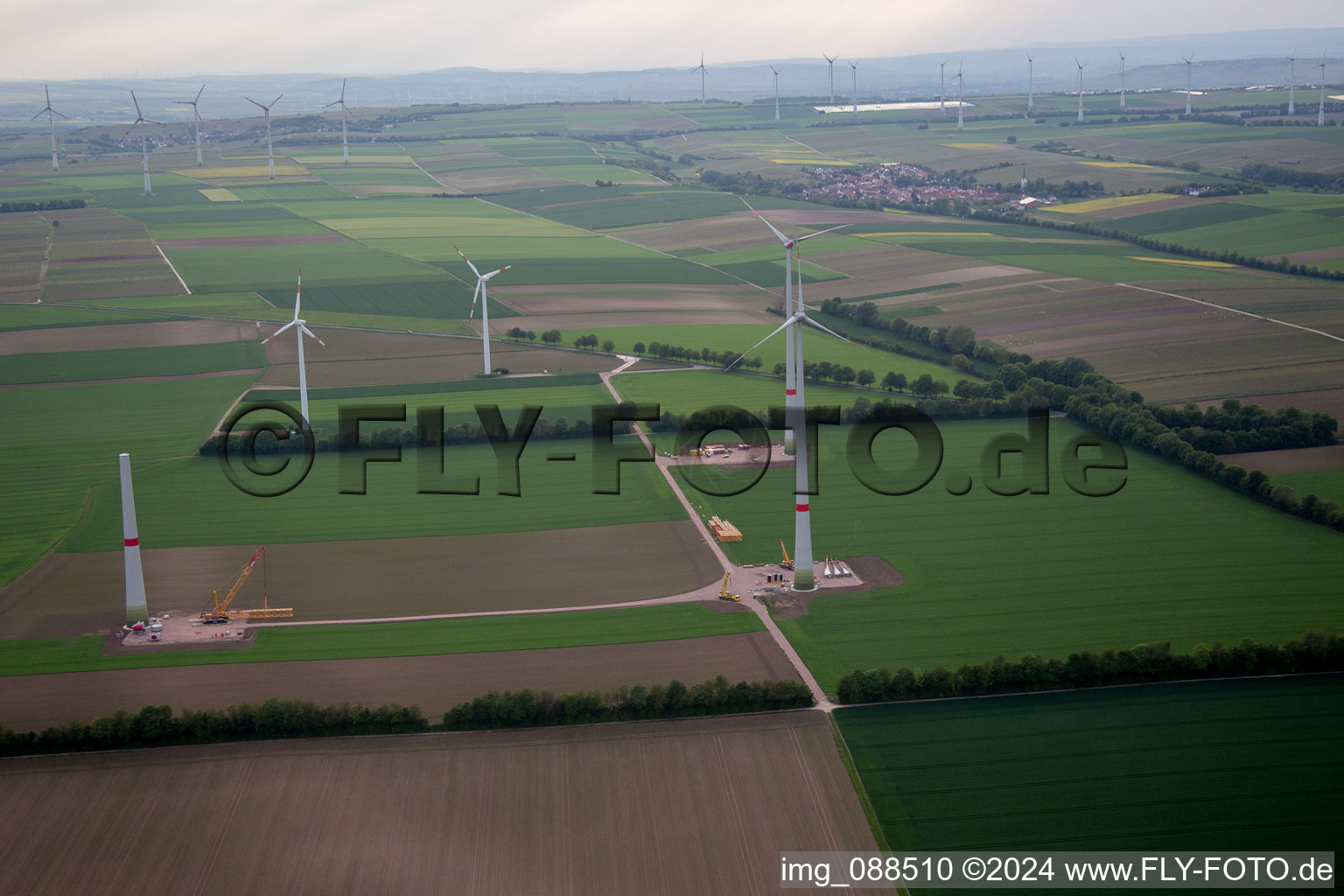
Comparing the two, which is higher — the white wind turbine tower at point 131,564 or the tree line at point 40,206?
the tree line at point 40,206

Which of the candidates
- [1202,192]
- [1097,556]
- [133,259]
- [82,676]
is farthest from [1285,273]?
[133,259]

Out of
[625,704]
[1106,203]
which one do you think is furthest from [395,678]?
[1106,203]

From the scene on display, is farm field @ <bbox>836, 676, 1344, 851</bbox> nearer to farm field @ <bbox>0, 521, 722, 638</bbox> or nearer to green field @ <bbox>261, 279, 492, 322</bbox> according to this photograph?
farm field @ <bbox>0, 521, 722, 638</bbox>

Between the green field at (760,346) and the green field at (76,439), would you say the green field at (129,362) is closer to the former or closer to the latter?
the green field at (76,439)

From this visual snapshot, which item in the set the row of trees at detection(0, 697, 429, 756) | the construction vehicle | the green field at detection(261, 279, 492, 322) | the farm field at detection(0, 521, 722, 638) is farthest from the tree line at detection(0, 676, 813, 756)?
the green field at detection(261, 279, 492, 322)

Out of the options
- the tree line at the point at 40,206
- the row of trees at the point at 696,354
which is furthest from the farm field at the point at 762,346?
the tree line at the point at 40,206
